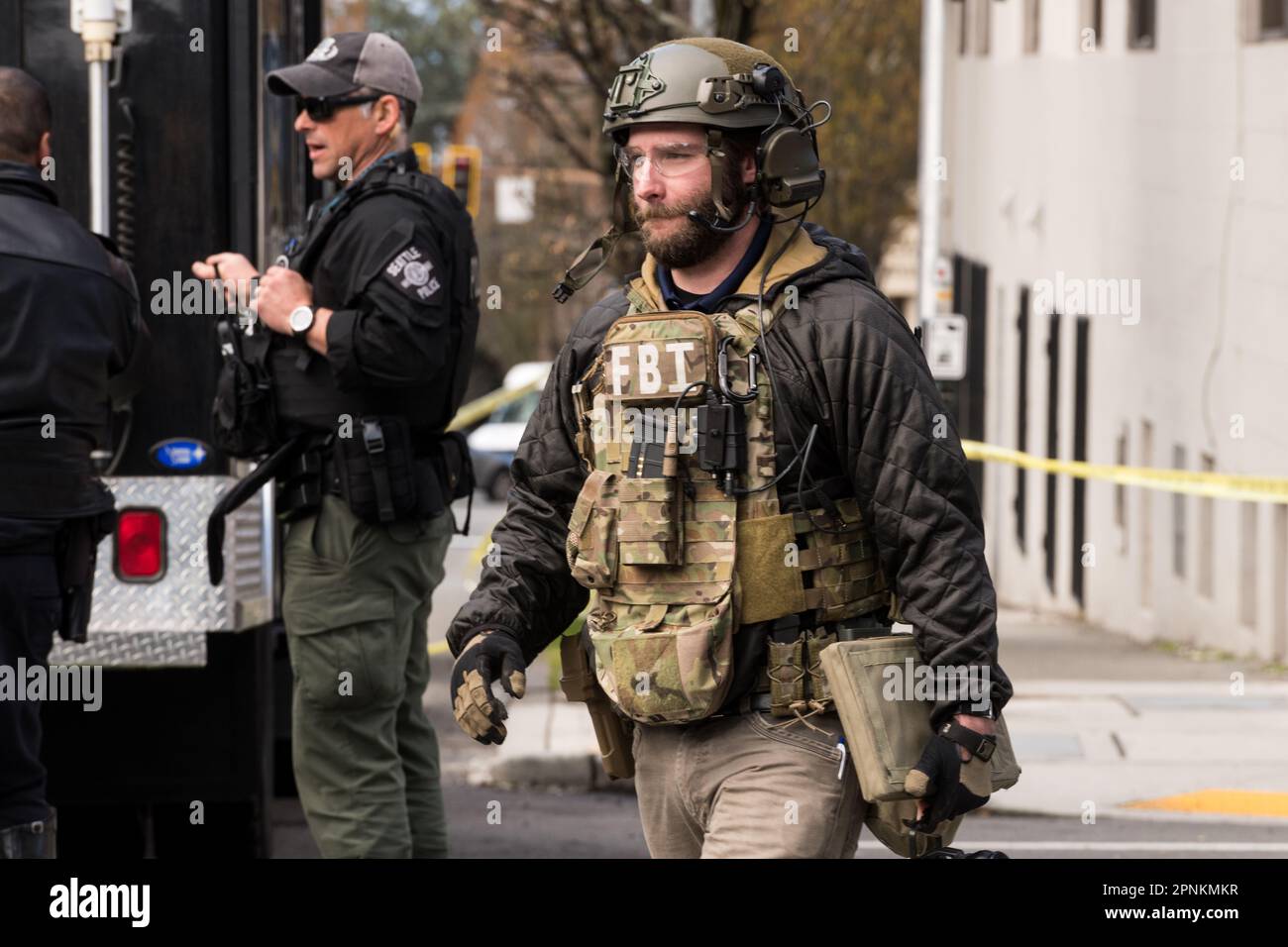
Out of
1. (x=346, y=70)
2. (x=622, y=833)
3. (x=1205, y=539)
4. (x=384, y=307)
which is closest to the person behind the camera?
(x=384, y=307)

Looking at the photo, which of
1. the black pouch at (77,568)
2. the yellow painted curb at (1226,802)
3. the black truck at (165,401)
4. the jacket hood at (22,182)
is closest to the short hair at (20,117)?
the jacket hood at (22,182)

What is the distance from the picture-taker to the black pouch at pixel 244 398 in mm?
5902

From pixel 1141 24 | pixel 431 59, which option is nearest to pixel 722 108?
pixel 1141 24

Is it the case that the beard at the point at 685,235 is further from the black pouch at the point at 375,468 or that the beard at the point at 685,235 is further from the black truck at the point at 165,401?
the black truck at the point at 165,401

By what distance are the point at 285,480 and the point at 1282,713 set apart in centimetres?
624

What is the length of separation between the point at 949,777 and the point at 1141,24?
13.3m

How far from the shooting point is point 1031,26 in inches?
821

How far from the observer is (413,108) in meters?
6.29

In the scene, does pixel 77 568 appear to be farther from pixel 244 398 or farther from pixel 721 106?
pixel 721 106

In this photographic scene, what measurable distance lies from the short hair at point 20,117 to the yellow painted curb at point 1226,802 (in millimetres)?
5082

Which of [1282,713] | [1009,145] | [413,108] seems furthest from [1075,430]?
[413,108]

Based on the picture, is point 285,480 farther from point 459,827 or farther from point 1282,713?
point 1282,713

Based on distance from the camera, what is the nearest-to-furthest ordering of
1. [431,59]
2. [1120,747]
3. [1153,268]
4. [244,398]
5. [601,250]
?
1. [601,250]
2. [244,398]
3. [1120,747]
4. [1153,268]
5. [431,59]

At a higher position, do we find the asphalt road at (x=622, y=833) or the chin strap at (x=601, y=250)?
the chin strap at (x=601, y=250)
